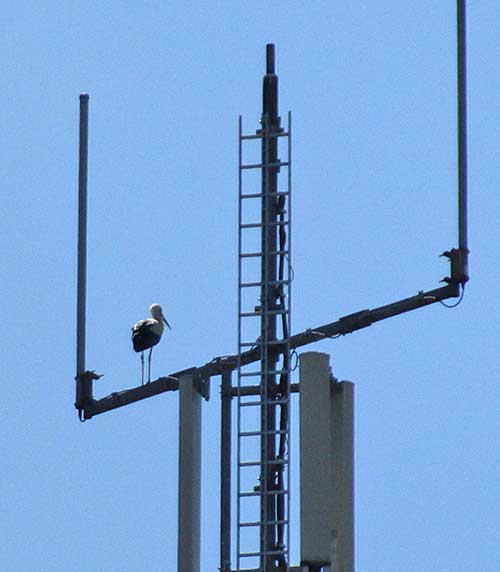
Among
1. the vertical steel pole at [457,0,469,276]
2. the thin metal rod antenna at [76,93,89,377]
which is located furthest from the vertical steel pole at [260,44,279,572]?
the thin metal rod antenna at [76,93,89,377]

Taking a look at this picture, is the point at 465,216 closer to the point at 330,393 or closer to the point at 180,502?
the point at 330,393

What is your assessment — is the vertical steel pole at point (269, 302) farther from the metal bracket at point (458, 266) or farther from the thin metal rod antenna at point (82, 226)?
the thin metal rod antenna at point (82, 226)

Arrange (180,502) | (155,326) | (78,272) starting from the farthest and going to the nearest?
(155,326), (78,272), (180,502)

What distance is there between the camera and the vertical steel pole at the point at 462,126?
2770cm

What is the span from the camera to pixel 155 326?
33156 mm

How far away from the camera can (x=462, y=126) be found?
92.6ft

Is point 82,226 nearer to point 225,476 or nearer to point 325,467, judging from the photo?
point 225,476

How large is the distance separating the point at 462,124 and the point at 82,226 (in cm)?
592

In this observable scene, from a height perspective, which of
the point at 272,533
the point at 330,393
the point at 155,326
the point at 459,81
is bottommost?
the point at 272,533

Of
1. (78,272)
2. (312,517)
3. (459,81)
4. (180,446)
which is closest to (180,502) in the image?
(180,446)

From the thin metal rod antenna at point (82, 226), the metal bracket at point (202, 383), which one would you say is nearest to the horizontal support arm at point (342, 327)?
the metal bracket at point (202, 383)

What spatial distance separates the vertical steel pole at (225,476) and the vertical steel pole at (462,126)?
356 cm

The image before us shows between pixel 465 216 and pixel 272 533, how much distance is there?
5317 mm

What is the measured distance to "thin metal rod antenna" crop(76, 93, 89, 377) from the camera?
29.9 metres
